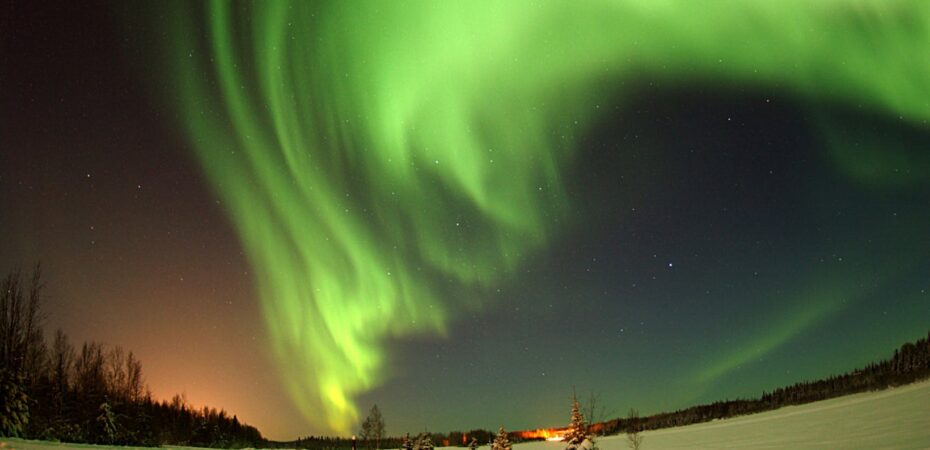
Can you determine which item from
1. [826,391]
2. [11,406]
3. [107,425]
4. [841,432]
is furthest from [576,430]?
[826,391]

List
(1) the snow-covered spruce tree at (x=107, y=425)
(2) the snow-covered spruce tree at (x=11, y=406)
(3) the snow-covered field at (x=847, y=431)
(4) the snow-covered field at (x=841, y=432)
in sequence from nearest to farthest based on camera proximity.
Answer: (2) the snow-covered spruce tree at (x=11, y=406) < (4) the snow-covered field at (x=841, y=432) < (3) the snow-covered field at (x=847, y=431) < (1) the snow-covered spruce tree at (x=107, y=425)

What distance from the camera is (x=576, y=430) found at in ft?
118

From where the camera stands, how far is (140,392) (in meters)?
66.7

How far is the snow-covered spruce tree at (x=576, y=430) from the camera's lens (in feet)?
117

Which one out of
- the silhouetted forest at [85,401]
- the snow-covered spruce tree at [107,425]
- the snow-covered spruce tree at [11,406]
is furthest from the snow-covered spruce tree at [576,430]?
the snow-covered spruce tree at [107,425]

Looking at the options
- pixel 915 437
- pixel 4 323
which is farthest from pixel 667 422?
pixel 4 323

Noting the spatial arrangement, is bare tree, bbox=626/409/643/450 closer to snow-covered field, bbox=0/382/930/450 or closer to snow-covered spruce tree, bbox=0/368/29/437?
snow-covered field, bbox=0/382/930/450

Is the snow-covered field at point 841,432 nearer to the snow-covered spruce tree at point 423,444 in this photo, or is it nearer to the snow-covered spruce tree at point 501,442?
the snow-covered spruce tree at point 501,442

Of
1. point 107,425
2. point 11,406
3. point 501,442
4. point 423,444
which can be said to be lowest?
point 423,444

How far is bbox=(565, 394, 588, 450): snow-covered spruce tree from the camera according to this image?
1399 inches

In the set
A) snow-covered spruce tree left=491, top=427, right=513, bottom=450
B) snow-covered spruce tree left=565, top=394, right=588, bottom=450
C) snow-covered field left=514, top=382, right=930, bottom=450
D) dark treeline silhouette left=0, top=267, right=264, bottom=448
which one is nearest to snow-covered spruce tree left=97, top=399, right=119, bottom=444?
dark treeline silhouette left=0, top=267, right=264, bottom=448

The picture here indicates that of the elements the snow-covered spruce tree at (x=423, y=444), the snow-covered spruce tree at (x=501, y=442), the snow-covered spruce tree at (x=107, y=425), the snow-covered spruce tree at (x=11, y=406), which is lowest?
the snow-covered spruce tree at (x=423, y=444)

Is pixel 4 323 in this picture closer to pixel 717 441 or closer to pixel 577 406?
pixel 577 406

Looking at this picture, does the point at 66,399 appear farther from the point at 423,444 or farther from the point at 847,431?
the point at 847,431
